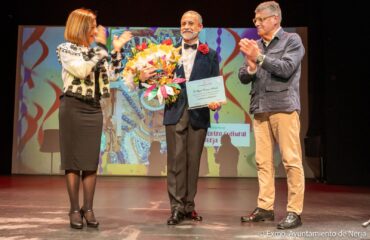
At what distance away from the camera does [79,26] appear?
254cm

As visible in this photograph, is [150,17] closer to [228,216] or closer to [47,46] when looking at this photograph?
[47,46]

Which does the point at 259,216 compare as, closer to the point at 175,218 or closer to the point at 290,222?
the point at 290,222

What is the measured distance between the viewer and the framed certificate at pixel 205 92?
2.77 m

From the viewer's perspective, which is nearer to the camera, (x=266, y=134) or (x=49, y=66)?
(x=266, y=134)

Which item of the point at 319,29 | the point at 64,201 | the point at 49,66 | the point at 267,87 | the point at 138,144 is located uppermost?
the point at 319,29

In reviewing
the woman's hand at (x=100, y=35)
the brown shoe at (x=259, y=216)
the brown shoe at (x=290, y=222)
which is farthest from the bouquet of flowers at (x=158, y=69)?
the brown shoe at (x=290, y=222)

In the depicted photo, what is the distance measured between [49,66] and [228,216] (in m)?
5.07

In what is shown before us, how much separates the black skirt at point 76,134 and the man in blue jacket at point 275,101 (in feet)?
3.51

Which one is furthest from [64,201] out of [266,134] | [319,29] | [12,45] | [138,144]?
[319,29]

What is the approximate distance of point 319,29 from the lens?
669cm

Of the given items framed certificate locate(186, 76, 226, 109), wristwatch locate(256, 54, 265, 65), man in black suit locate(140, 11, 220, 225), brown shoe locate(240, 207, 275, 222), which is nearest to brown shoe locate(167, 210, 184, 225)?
man in black suit locate(140, 11, 220, 225)

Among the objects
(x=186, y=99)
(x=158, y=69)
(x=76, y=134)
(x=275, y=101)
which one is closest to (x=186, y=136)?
(x=186, y=99)

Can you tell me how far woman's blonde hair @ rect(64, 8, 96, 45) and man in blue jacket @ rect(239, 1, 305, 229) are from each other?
3.16 ft

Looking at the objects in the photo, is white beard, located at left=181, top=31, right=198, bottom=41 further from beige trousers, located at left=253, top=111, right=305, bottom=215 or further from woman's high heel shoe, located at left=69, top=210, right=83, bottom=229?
woman's high heel shoe, located at left=69, top=210, right=83, bottom=229
